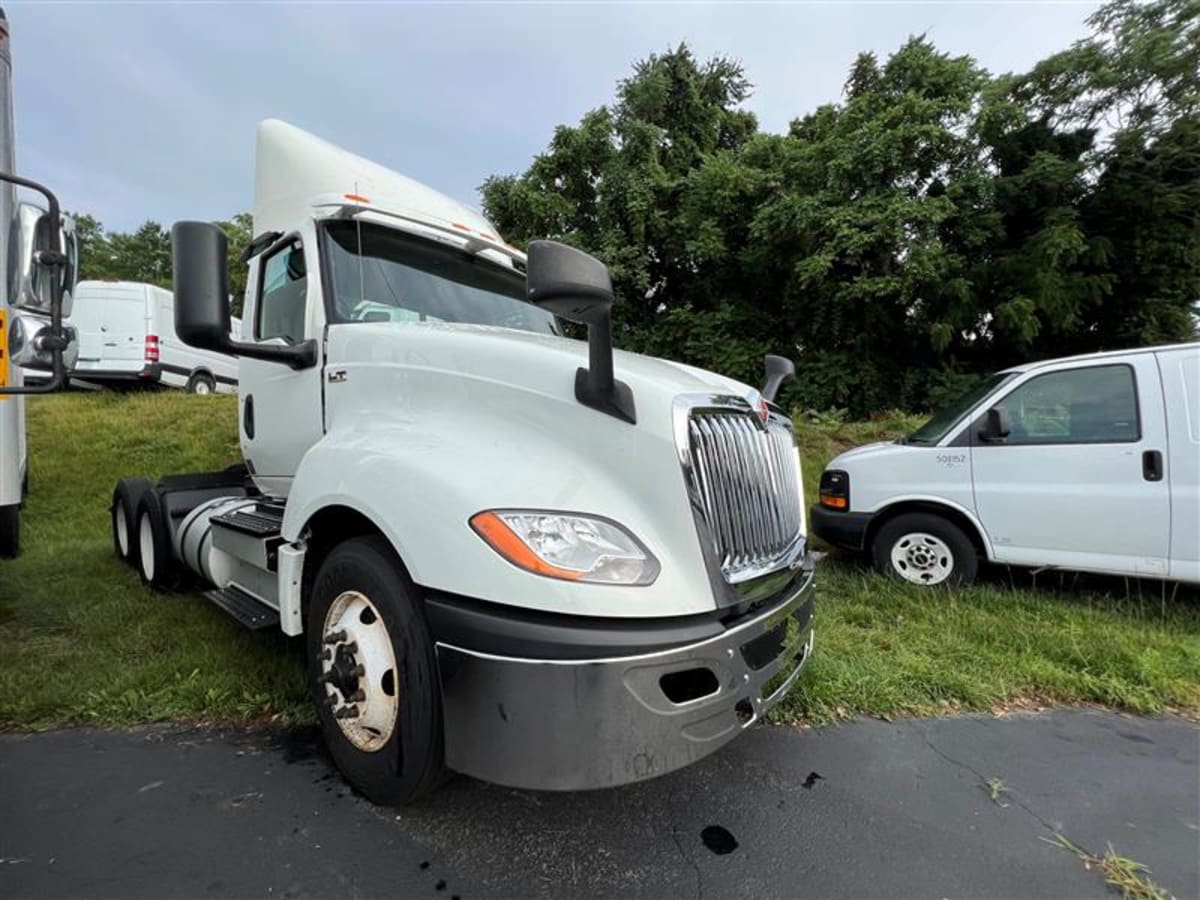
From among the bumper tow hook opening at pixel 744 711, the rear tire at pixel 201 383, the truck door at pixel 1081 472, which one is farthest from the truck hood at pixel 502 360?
the rear tire at pixel 201 383

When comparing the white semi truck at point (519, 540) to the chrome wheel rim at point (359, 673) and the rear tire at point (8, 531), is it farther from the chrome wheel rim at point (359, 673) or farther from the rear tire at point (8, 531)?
the rear tire at point (8, 531)

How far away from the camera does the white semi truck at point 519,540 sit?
1739 mm

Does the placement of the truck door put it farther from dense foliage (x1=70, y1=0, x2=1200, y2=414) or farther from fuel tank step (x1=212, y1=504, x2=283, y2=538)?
dense foliage (x1=70, y1=0, x2=1200, y2=414)

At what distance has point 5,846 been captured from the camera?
2.00 metres

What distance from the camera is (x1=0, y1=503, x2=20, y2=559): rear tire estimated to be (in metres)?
3.42

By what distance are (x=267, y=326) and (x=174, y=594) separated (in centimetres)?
232

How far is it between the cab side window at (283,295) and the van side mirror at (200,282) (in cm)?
67

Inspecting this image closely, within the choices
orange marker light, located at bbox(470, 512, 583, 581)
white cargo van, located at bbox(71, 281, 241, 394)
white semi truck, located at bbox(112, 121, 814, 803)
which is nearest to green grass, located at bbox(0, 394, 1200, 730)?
white semi truck, located at bbox(112, 121, 814, 803)

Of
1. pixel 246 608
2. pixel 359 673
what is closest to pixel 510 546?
pixel 359 673

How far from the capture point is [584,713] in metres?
1.70

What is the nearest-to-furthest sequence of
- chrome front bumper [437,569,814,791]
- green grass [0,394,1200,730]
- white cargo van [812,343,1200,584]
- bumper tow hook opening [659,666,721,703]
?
chrome front bumper [437,569,814,791], bumper tow hook opening [659,666,721,703], green grass [0,394,1200,730], white cargo van [812,343,1200,584]

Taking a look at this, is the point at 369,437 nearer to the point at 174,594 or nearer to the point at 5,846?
the point at 5,846

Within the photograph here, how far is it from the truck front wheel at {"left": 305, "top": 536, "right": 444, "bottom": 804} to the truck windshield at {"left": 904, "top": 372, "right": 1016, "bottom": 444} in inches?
171

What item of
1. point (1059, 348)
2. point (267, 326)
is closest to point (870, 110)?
point (1059, 348)
